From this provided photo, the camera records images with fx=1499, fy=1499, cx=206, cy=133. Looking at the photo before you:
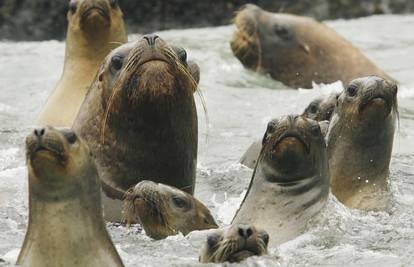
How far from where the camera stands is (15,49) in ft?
65.8

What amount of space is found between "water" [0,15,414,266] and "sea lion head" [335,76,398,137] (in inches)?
23.7

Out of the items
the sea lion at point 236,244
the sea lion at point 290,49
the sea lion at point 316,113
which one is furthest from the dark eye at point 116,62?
the sea lion at point 290,49

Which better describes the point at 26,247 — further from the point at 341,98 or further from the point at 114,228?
the point at 341,98

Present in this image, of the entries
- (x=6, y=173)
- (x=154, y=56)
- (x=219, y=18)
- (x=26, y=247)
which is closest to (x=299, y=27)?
(x=219, y=18)

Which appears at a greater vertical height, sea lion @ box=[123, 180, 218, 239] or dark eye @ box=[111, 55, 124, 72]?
dark eye @ box=[111, 55, 124, 72]

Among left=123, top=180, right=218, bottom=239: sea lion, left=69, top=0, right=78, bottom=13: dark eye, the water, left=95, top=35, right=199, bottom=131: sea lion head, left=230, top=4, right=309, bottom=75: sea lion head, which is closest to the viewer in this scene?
the water

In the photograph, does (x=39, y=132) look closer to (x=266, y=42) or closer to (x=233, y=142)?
(x=233, y=142)

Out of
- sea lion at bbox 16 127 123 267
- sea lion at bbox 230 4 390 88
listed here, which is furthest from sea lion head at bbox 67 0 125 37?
sea lion at bbox 16 127 123 267

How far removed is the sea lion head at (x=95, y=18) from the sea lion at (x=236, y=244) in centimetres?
535

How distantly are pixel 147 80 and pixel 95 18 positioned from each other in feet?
10.8

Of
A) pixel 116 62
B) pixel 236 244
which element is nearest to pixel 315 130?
pixel 116 62

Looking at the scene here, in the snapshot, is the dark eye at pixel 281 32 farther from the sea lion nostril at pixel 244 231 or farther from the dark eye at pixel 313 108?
the sea lion nostril at pixel 244 231

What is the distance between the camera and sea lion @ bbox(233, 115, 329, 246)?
10.1 meters

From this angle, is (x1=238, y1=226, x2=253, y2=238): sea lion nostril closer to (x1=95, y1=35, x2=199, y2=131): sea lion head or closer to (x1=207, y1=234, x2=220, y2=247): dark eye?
(x1=207, y1=234, x2=220, y2=247): dark eye
